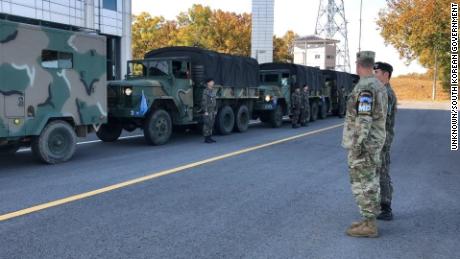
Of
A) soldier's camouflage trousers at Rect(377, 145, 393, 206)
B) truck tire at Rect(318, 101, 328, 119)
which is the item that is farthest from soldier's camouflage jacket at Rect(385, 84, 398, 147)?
truck tire at Rect(318, 101, 328, 119)

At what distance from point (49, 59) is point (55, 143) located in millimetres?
1480

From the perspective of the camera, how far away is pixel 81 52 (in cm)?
874

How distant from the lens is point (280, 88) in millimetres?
17469

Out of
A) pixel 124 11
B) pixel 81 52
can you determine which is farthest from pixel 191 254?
pixel 124 11

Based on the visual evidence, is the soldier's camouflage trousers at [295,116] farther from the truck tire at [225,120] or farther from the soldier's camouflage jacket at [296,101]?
the truck tire at [225,120]

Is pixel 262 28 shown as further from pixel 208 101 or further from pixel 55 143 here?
pixel 55 143

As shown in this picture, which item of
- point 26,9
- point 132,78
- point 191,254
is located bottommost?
point 191,254

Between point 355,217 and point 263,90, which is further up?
point 263,90

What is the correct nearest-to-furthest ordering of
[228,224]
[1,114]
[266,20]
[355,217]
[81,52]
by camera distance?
1. [228,224]
2. [355,217]
3. [1,114]
4. [81,52]
5. [266,20]

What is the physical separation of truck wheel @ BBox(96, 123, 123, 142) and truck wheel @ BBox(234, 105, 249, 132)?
165 inches

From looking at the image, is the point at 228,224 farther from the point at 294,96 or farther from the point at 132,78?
the point at 294,96

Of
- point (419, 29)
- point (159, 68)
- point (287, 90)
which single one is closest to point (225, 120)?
point (159, 68)

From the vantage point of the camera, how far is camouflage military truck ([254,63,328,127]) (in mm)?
16547

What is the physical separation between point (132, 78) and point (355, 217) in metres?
8.39
